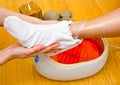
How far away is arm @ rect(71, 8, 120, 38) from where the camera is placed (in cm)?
45

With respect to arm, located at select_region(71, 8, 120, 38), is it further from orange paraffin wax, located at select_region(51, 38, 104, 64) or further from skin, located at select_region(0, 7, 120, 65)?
orange paraffin wax, located at select_region(51, 38, 104, 64)

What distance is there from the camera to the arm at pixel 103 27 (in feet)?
1.47

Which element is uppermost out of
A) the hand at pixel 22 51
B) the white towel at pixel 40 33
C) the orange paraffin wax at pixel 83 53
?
the white towel at pixel 40 33

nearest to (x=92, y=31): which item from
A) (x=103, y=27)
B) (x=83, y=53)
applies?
(x=103, y=27)

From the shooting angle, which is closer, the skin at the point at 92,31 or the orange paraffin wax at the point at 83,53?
the skin at the point at 92,31

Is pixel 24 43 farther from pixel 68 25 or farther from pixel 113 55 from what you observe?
pixel 113 55

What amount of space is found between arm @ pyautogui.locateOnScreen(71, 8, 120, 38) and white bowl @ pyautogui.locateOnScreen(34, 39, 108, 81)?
9 centimetres

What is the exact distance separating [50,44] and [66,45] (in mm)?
41

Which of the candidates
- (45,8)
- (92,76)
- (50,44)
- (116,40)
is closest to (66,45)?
(50,44)

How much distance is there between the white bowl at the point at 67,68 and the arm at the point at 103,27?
0.28ft

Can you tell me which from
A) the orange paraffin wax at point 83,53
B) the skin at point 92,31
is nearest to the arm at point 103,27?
the skin at point 92,31

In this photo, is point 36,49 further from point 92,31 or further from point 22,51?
point 92,31

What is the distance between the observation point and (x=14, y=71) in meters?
0.58

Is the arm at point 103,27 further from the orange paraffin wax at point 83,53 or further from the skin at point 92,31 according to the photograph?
the orange paraffin wax at point 83,53
